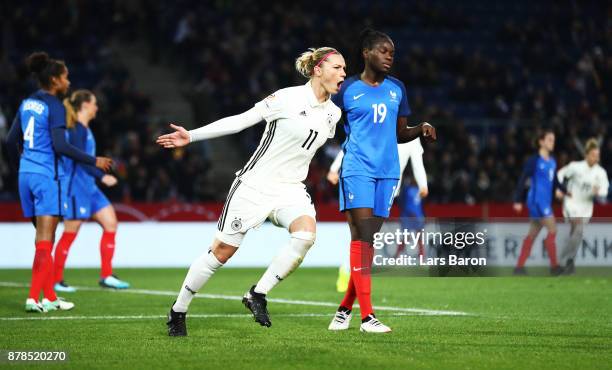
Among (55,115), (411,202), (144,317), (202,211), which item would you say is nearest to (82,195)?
(55,115)

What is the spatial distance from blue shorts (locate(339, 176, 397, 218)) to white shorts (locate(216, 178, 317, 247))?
0.39m

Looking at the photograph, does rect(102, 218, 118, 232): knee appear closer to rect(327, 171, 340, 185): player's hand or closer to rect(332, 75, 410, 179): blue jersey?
rect(327, 171, 340, 185): player's hand

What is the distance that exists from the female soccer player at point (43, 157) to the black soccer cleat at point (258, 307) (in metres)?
2.52

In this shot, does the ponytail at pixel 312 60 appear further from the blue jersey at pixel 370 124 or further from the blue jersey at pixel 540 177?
the blue jersey at pixel 540 177

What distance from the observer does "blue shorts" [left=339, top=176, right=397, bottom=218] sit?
8.50m

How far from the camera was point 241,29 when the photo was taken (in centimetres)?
2738

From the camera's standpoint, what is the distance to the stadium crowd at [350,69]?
22922 mm

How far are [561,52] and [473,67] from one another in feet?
9.61

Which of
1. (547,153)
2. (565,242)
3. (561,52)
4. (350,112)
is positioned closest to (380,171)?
(350,112)

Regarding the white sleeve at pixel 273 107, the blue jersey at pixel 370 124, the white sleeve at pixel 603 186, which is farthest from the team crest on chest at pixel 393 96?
the white sleeve at pixel 603 186

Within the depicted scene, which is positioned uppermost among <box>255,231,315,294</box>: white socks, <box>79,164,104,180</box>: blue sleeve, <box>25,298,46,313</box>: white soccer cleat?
<box>79,164,104,180</box>: blue sleeve

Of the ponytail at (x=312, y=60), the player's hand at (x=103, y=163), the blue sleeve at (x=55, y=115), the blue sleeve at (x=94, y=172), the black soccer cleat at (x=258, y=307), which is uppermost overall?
the ponytail at (x=312, y=60)

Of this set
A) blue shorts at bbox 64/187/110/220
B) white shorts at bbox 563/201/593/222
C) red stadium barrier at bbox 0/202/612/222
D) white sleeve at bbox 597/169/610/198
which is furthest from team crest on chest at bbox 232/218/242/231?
red stadium barrier at bbox 0/202/612/222

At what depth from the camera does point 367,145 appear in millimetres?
8508
